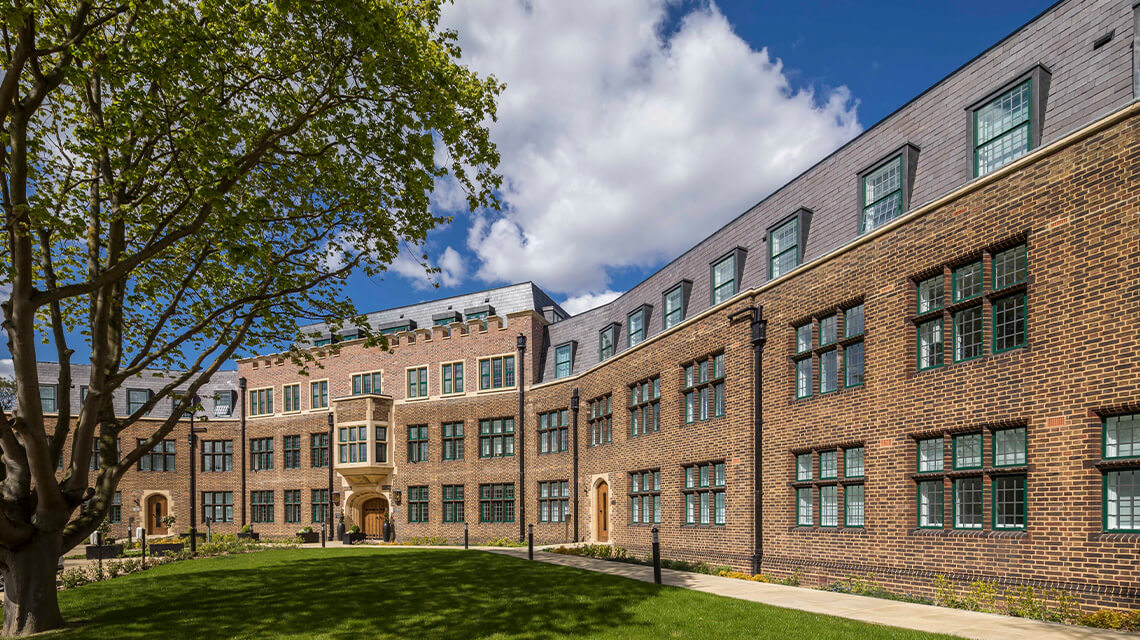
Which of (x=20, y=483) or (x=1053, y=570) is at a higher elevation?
(x=20, y=483)

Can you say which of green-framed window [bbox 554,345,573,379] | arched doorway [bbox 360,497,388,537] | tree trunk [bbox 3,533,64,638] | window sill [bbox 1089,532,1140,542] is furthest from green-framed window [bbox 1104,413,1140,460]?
arched doorway [bbox 360,497,388,537]

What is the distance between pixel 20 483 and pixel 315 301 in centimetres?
563

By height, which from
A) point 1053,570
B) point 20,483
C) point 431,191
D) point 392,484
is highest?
point 431,191

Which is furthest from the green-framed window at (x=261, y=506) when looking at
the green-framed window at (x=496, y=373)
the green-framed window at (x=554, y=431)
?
the green-framed window at (x=554, y=431)

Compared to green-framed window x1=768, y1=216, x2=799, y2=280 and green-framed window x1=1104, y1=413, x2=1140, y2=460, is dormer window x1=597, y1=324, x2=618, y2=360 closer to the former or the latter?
green-framed window x1=768, y1=216, x2=799, y2=280

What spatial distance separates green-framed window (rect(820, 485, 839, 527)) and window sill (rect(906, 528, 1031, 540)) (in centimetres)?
222

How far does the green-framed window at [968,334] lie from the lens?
12266 mm

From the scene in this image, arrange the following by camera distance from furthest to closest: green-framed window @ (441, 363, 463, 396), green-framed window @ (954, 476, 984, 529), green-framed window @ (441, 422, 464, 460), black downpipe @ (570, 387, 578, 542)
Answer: green-framed window @ (441, 363, 463, 396)
green-framed window @ (441, 422, 464, 460)
black downpipe @ (570, 387, 578, 542)
green-framed window @ (954, 476, 984, 529)

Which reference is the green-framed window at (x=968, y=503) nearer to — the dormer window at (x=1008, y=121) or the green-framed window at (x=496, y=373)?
the dormer window at (x=1008, y=121)

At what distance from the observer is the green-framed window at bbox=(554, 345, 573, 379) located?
1221 inches

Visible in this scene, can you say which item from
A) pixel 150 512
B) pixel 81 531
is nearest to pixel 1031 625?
pixel 81 531

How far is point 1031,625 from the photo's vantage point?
32.9ft

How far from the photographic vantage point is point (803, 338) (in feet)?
54.6

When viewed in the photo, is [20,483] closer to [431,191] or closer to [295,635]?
[295,635]
